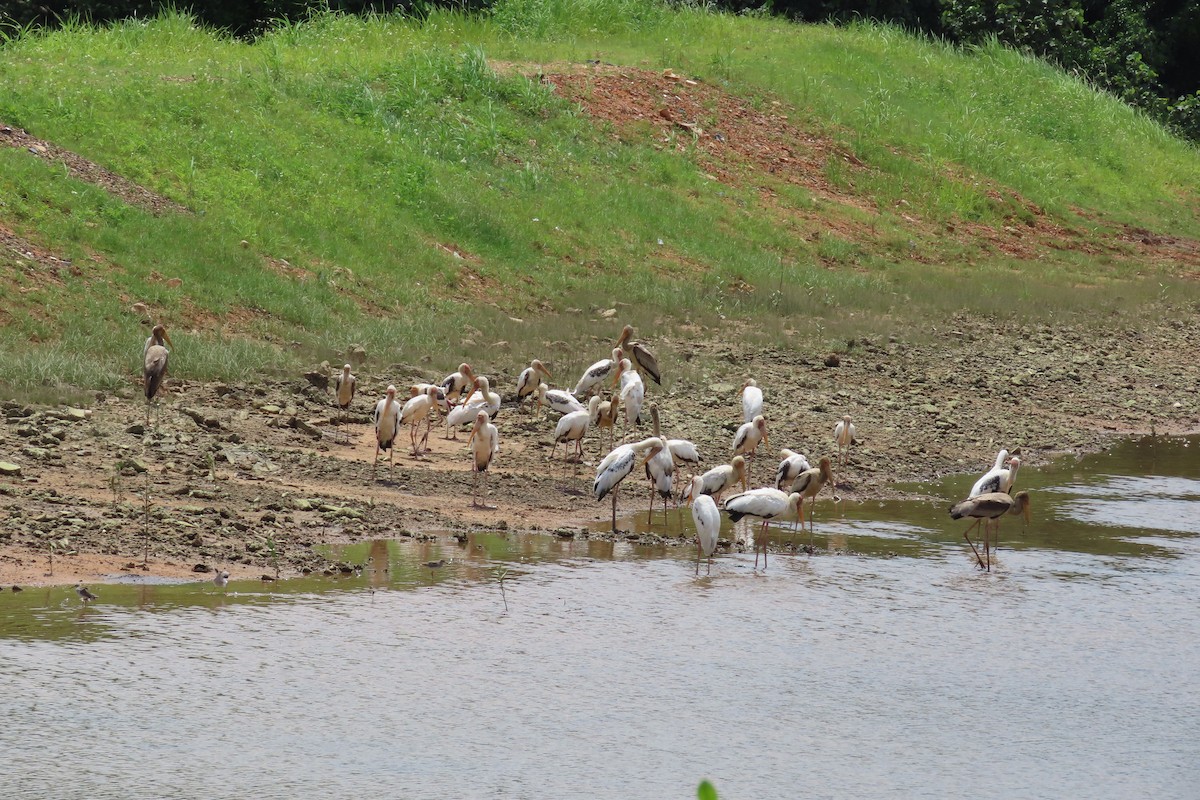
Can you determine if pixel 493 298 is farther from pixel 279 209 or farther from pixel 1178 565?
pixel 1178 565

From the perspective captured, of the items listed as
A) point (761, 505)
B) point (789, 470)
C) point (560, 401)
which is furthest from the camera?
point (560, 401)

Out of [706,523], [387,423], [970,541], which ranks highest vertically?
[387,423]

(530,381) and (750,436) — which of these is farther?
(530,381)

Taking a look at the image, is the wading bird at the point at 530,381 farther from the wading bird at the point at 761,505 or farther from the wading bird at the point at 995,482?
the wading bird at the point at 995,482

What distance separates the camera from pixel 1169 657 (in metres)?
10.1

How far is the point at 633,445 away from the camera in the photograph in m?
12.6

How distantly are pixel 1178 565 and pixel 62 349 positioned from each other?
10.2 m

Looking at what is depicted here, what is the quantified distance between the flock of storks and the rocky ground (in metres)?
0.28

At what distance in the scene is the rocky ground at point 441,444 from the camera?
36.2 feet

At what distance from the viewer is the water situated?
7914 millimetres

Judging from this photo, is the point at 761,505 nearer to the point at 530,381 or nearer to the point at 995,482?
the point at 995,482

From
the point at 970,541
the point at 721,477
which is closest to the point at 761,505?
the point at 721,477

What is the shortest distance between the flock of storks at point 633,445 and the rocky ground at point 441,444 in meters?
0.28

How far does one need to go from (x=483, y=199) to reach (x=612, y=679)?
1537 centimetres
